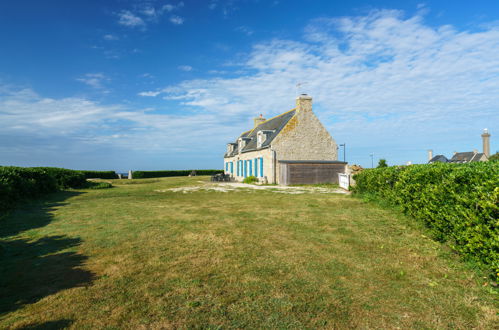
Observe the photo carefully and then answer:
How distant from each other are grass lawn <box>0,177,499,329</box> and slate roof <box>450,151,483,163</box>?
56.7 meters

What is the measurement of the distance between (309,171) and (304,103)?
20.7ft

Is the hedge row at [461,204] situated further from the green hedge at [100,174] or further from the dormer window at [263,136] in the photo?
the green hedge at [100,174]

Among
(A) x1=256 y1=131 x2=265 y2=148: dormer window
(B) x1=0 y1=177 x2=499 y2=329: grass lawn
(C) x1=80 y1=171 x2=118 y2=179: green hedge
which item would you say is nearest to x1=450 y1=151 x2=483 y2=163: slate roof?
(A) x1=256 y1=131 x2=265 y2=148: dormer window

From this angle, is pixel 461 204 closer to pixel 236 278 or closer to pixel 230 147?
pixel 236 278

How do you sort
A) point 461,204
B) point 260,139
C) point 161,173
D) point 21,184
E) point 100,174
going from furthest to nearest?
point 161,173
point 100,174
point 260,139
point 21,184
point 461,204

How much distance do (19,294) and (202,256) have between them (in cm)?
280

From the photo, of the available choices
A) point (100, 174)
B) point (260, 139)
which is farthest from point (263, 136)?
point (100, 174)

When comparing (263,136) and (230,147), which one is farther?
(230,147)

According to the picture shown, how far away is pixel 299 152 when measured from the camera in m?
25.0

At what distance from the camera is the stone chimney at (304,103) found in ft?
81.3

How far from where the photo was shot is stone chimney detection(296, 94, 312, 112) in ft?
81.3

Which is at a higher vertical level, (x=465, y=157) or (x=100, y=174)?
(x=465, y=157)

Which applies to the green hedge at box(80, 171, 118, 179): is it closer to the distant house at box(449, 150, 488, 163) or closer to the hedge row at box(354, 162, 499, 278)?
the hedge row at box(354, 162, 499, 278)

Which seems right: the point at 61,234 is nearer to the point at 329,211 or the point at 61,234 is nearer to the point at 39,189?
the point at 329,211
